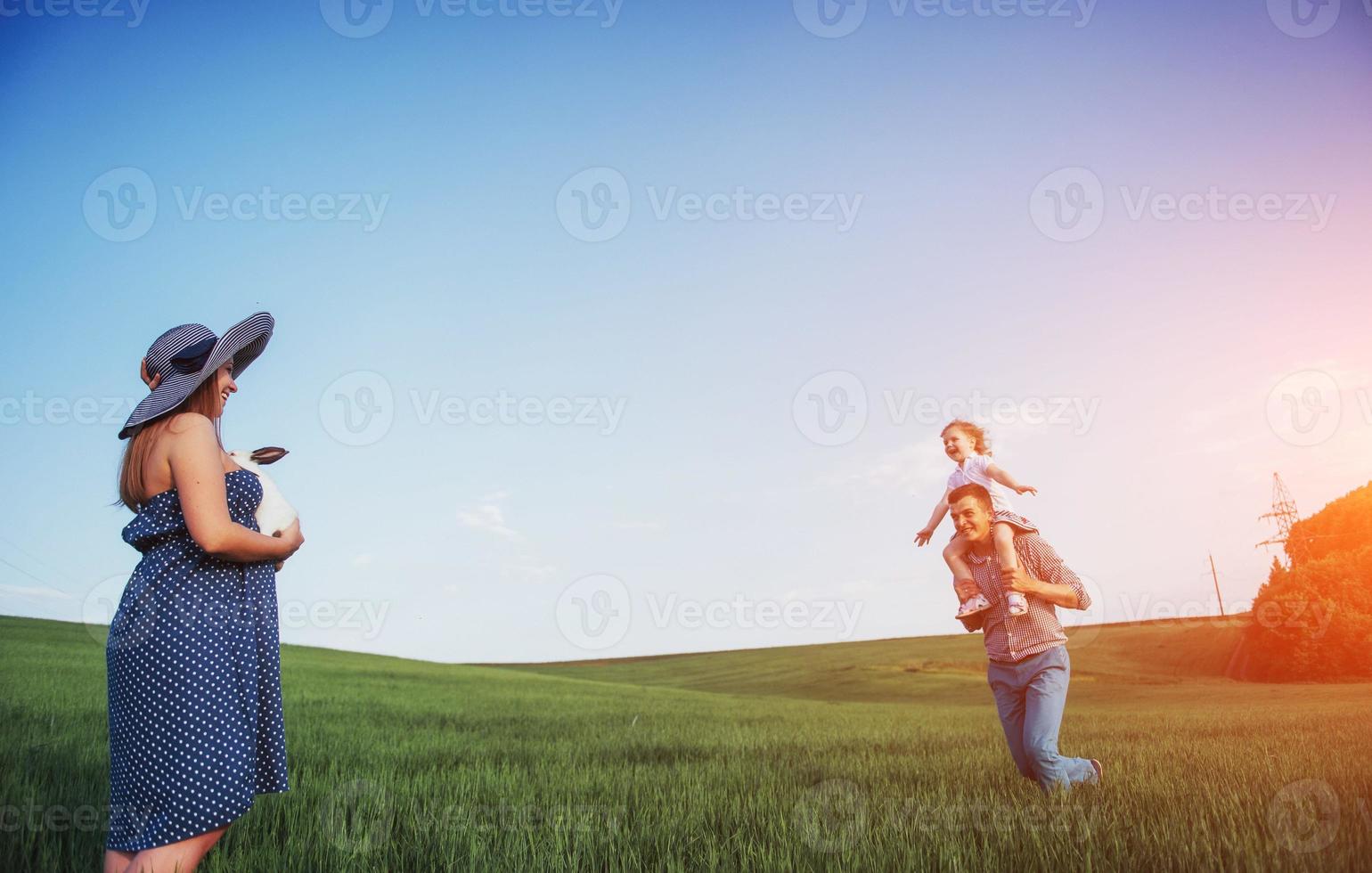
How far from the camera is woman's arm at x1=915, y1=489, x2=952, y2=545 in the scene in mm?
6664

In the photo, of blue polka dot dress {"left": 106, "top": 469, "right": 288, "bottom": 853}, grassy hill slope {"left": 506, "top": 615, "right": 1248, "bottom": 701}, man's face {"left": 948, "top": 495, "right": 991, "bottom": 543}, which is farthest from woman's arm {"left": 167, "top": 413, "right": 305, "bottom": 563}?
grassy hill slope {"left": 506, "top": 615, "right": 1248, "bottom": 701}

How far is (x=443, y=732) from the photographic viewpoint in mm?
12258

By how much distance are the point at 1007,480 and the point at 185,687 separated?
631 cm

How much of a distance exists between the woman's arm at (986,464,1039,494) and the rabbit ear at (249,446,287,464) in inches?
230

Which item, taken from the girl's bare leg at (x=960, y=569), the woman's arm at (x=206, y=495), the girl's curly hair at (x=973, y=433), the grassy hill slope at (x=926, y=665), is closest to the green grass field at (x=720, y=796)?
the girl's bare leg at (x=960, y=569)

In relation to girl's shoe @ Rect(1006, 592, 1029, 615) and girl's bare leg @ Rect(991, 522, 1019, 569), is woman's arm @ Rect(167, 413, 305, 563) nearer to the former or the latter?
girl's shoe @ Rect(1006, 592, 1029, 615)

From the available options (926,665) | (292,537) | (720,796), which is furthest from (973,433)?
(926,665)

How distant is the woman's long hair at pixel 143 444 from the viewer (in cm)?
332

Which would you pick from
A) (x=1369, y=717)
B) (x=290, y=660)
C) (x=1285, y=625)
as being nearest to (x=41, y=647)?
(x=290, y=660)

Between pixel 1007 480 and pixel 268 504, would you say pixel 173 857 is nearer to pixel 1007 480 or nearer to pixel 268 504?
pixel 268 504

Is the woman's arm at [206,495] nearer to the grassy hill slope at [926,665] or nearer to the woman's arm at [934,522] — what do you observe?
the woman's arm at [934,522]

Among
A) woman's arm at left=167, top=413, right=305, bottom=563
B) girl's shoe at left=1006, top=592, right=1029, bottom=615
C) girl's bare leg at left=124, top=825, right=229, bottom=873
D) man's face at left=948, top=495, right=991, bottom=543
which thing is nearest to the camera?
girl's bare leg at left=124, top=825, right=229, bottom=873

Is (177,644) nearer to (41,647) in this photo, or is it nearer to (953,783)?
(953,783)

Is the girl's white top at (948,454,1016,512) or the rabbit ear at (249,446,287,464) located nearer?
the rabbit ear at (249,446,287,464)
